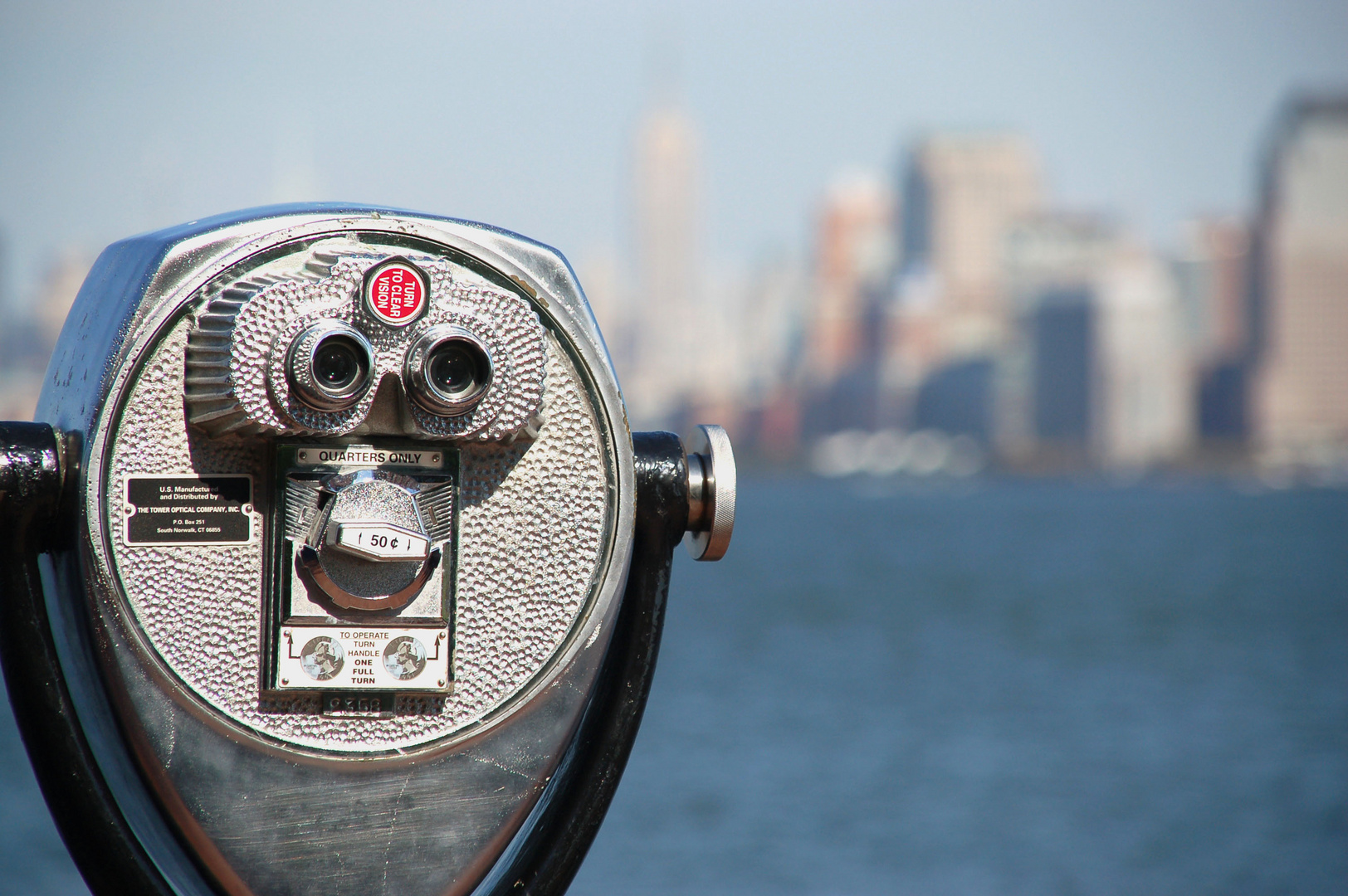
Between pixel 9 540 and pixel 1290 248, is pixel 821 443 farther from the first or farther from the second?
pixel 9 540

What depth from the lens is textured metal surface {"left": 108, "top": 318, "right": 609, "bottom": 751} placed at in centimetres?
151

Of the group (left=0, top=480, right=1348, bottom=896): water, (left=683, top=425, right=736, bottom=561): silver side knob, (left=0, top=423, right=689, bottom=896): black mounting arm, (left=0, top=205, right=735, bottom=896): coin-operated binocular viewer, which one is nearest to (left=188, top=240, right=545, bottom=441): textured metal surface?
(left=0, top=205, right=735, bottom=896): coin-operated binocular viewer

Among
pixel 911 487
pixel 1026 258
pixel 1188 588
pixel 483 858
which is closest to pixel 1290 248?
pixel 1026 258

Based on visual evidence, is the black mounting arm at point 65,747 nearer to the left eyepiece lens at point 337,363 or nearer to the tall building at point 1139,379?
the left eyepiece lens at point 337,363

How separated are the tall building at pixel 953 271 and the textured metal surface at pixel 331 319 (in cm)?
11223

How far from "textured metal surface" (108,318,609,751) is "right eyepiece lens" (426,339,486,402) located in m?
0.07

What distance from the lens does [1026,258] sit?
131500 mm

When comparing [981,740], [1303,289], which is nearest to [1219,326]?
[1303,289]

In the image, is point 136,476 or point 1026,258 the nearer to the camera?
point 136,476

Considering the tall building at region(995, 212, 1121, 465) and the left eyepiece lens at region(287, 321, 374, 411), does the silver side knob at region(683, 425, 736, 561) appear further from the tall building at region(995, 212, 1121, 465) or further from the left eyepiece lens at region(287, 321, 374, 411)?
the tall building at region(995, 212, 1121, 465)

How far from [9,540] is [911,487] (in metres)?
123

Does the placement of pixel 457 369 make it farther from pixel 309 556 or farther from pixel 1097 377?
pixel 1097 377

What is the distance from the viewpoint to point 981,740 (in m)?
20.6

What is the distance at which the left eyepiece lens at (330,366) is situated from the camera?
1.48m
